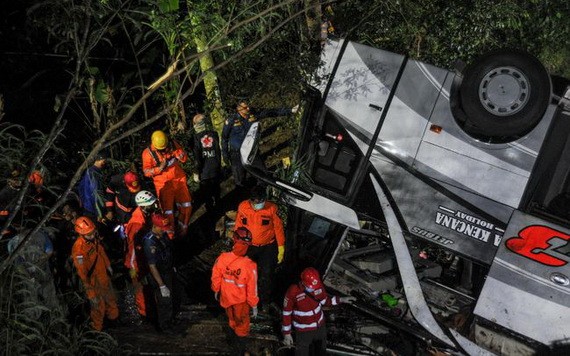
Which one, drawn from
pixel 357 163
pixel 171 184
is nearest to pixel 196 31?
pixel 171 184

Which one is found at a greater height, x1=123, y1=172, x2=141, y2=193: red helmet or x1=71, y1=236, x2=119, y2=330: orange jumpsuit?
x1=123, y1=172, x2=141, y2=193: red helmet

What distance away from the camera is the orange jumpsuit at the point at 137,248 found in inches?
232

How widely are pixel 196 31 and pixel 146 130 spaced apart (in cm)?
283

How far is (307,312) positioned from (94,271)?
7.90 feet

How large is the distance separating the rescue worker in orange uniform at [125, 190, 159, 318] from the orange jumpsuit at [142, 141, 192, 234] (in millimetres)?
1163

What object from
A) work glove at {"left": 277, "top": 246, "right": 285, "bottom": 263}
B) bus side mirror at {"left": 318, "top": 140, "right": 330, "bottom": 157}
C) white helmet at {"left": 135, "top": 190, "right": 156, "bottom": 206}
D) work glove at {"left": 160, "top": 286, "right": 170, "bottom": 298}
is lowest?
work glove at {"left": 160, "top": 286, "right": 170, "bottom": 298}

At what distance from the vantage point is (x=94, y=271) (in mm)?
5598

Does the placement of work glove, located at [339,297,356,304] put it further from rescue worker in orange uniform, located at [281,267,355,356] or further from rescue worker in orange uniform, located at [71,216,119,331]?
rescue worker in orange uniform, located at [71,216,119,331]

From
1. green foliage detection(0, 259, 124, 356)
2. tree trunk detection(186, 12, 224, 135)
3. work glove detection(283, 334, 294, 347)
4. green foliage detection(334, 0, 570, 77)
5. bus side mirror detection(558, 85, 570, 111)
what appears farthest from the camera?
green foliage detection(334, 0, 570, 77)

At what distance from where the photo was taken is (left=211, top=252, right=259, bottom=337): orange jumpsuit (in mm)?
5273

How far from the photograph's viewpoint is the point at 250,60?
897cm

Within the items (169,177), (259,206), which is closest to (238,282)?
(259,206)

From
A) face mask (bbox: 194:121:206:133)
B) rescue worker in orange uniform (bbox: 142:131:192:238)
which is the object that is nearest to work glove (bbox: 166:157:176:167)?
rescue worker in orange uniform (bbox: 142:131:192:238)

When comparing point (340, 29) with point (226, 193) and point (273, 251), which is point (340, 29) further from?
point (273, 251)
